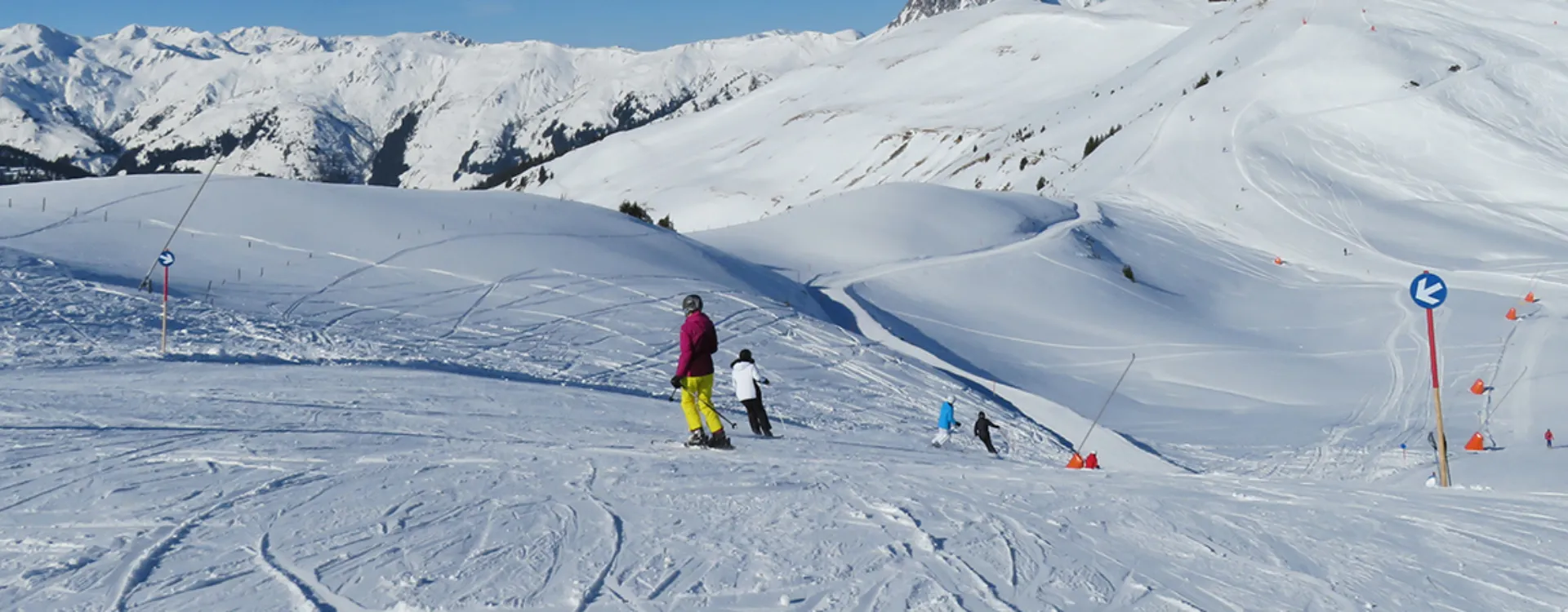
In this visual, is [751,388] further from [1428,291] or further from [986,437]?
[1428,291]

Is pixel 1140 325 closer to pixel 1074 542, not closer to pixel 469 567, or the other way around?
pixel 1074 542

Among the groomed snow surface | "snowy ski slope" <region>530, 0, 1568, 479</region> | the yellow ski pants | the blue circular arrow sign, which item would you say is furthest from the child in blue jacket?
→ "snowy ski slope" <region>530, 0, 1568, 479</region>

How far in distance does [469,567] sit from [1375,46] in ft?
260

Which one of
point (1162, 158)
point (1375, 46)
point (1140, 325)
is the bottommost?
point (1140, 325)

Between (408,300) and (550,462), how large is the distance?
12.3m

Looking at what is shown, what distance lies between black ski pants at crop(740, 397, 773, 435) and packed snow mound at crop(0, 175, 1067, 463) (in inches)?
36.7

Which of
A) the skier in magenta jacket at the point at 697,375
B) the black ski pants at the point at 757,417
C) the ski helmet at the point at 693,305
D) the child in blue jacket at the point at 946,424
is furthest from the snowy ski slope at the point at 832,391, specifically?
the ski helmet at the point at 693,305

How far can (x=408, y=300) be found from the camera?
2139 cm

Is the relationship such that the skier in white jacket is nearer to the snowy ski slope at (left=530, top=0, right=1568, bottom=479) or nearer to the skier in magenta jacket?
the skier in magenta jacket

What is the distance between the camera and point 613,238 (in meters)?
29.8

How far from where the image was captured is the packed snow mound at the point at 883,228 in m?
39.5

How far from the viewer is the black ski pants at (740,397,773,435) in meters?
13.8

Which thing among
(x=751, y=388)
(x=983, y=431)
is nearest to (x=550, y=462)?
(x=751, y=388)

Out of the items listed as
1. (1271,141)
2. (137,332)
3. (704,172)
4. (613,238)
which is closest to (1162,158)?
(1271,141)
